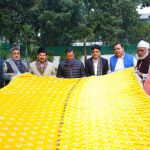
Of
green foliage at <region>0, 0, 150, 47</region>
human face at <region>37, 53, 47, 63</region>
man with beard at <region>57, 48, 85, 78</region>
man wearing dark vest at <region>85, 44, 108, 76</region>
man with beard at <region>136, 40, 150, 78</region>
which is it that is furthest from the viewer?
green foliage at <region>0, 0, 150, 47</region>

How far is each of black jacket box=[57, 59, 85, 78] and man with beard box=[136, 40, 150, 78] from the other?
3.32ft

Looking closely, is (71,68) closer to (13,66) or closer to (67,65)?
(67,65)

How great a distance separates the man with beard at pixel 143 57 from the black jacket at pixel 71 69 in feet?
3.32

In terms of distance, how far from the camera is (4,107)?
12.1ft

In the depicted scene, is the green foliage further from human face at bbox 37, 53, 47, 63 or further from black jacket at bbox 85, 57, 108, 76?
human face at bbox 37, 53, 47, 63

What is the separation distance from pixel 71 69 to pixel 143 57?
1.19 m

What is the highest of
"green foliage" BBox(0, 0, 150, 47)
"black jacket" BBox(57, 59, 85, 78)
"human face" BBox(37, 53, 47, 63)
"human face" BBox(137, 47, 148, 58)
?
"green foliage" BBox(0, 0, 150, 47)

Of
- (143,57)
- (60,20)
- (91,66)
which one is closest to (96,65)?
(91,66)

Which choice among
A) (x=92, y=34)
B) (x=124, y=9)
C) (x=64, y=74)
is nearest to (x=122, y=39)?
(x=124, y=9)

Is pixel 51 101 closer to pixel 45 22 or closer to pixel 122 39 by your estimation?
pixel 45 22

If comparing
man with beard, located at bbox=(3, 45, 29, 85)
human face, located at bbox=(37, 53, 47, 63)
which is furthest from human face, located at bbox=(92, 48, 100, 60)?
man with beard, located at bbox=(3, 45, 29, 85)

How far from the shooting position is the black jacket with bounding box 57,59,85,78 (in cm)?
621

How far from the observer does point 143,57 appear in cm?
550

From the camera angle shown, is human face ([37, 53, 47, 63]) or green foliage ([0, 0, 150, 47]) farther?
green foliage ([0, 0, 150, 47])
